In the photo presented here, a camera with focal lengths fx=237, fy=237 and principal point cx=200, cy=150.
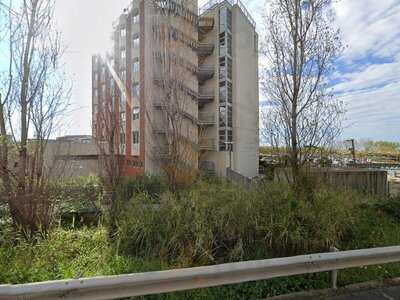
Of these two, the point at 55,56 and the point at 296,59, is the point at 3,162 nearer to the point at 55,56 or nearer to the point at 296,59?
the point at 55,56

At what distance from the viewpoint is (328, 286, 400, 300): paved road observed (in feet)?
9.84

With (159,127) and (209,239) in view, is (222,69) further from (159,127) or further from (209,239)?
(209,239)

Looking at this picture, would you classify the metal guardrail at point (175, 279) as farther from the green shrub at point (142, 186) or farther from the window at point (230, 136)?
the window at point (230, 136)

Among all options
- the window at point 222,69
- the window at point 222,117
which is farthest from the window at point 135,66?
the window at point 222,117

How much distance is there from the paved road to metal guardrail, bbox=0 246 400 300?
0.35 m

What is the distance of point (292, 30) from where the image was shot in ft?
18.4

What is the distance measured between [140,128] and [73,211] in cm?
1789

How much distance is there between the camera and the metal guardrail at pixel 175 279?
7.38 ft

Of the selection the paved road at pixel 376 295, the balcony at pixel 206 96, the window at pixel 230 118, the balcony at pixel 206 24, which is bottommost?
the paved road at pixel 376 295

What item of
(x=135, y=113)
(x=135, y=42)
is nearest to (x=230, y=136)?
(x=135, y=113)

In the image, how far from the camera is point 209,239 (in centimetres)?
368

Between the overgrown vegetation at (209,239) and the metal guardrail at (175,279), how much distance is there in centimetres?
42

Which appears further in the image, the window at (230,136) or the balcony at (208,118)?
the balcony at (208,118)

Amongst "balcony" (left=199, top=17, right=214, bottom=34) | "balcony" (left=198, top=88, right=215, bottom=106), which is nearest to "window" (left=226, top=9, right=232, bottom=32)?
"balcony" (left=199, top=17, right=214, bottom=34)
